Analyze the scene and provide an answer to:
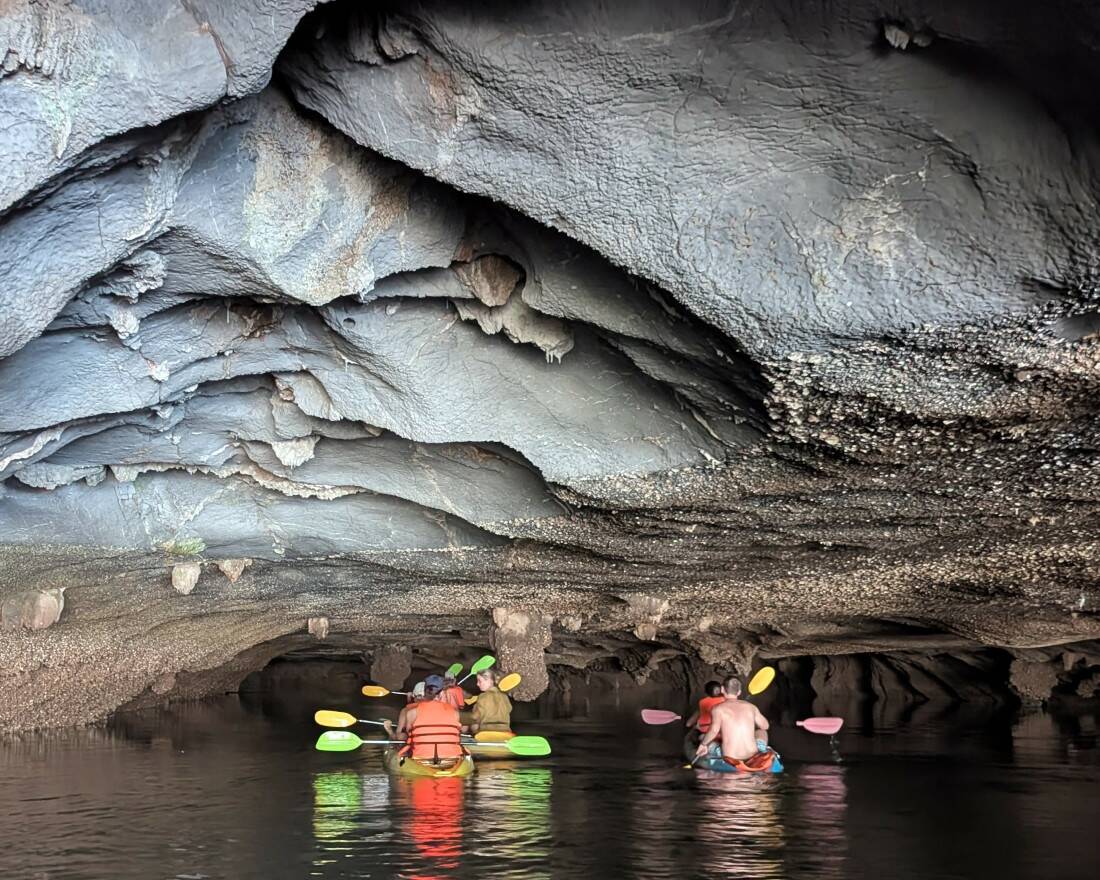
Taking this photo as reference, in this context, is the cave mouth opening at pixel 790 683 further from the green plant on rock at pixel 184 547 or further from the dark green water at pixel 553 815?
the green plant on rock at pixel 184 547

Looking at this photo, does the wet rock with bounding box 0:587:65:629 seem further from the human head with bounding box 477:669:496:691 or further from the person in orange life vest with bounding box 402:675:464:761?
the human head with bounding box 477:669:496:691

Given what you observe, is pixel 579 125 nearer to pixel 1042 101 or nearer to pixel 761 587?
pixel 1042 101

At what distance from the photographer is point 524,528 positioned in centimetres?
886

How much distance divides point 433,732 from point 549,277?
6369mm

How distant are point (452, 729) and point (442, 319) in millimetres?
5656

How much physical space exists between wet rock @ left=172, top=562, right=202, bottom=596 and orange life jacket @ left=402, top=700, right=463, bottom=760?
2.41 meters

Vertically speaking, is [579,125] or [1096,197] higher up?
[579,125]

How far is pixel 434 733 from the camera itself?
1038 cm

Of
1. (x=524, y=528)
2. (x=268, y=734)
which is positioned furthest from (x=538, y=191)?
(x=268, y=734)

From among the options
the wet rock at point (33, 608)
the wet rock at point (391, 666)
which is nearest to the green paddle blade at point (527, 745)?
the wet rock at point (33, 608)

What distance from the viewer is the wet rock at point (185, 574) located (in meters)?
9.82

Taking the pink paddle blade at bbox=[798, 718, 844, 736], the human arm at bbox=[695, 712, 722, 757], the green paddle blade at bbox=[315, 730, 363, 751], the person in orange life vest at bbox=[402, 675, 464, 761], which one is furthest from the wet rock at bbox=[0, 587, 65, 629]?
the pink paddle blade at bbox=[798, 718, 844, 736]

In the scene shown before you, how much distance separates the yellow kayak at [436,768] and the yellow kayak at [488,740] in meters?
1.30

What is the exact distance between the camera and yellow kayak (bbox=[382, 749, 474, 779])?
33.7 ft
